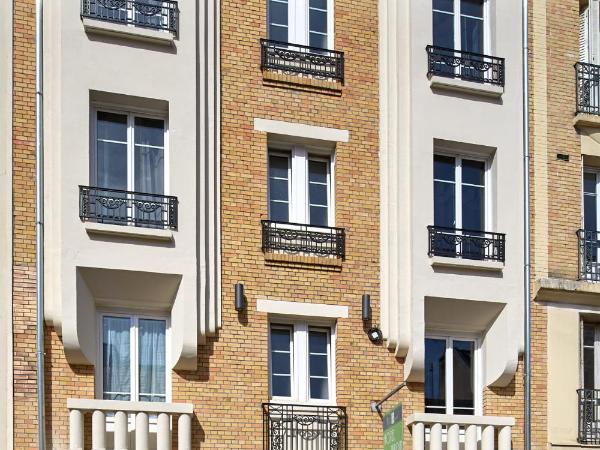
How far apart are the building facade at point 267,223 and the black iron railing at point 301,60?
4 cm

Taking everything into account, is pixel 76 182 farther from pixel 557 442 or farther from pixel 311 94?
pixel 557 442

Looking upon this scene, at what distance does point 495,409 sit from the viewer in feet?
66.9

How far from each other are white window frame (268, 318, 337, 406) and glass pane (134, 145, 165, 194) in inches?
109

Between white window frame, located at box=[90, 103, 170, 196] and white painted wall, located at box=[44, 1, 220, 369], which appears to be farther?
white window frame, located at box=[90, 103, 170, 196]

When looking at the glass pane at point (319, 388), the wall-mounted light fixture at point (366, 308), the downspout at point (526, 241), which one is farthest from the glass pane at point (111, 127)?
the downspout at point (526, 241)

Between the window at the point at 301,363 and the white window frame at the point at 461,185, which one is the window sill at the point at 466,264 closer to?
the white window frame at the point at 461,185

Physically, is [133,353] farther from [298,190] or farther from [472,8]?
[472,8]

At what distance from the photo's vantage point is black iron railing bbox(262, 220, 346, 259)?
1942 cm

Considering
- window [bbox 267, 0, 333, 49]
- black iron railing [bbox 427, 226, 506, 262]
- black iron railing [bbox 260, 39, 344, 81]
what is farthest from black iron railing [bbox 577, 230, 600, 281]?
window [bbox 267, 0, 333, 49]

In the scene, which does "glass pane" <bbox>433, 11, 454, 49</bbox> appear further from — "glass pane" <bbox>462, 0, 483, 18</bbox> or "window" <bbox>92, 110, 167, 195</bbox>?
"window" <bbox>92, 110, 167, 195</bbox>

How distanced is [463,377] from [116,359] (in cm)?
592

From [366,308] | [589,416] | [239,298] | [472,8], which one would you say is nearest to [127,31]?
[239,298]

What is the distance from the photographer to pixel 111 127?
18.9 metres

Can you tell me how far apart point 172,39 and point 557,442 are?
903 cm
